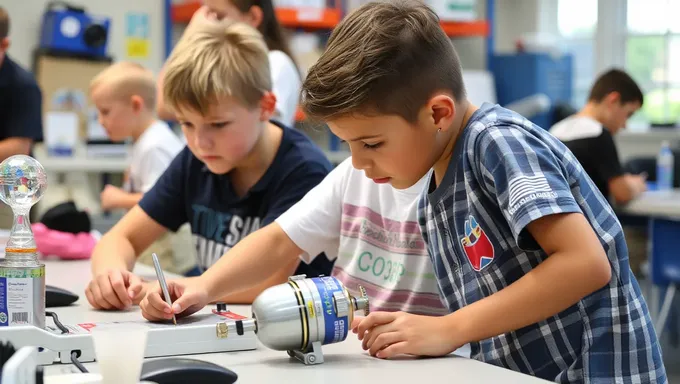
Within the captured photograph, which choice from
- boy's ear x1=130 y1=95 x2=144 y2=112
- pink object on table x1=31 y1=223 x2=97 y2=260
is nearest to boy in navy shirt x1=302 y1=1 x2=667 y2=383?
pink object on table x1=31 y1=223 x2=97 y2=260

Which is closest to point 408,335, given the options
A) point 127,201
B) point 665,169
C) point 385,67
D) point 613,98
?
point 385,67

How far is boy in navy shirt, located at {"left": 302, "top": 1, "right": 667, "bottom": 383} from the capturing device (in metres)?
1.02

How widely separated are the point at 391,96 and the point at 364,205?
42 cm

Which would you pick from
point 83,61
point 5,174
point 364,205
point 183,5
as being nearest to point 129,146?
point 83,61

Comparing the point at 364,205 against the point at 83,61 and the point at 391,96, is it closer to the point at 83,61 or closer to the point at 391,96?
the point at 391,96

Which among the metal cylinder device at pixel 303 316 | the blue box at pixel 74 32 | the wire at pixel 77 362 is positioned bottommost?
the wire at pixel 77 362

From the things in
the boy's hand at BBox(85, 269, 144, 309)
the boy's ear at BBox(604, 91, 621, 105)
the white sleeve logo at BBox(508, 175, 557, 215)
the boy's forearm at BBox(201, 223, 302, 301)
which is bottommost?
the boy's ear at BBox(604, 91, 621, 105)

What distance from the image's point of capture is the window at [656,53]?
223 inches

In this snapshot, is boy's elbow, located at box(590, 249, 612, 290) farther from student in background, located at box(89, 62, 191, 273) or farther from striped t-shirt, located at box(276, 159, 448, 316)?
student in background, located at box(89, 62, 191, 273)

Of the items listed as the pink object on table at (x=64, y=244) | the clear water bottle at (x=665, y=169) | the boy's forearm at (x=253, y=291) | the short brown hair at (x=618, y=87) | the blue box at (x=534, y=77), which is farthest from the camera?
the blue box at (x=534, y=77)

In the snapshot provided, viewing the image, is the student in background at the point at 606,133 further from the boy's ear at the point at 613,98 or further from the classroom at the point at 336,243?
the classroom at the point at 336,243

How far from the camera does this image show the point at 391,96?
1.08 meters

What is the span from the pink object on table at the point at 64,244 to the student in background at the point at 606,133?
2.20 metres

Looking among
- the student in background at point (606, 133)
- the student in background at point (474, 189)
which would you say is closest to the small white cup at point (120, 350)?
the student in background at point (474, 189)
